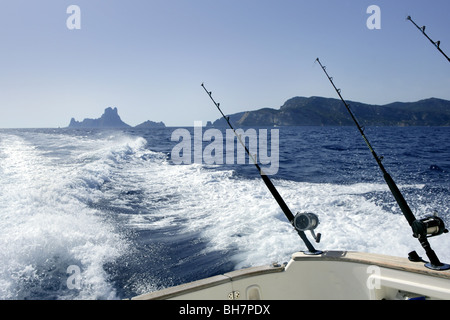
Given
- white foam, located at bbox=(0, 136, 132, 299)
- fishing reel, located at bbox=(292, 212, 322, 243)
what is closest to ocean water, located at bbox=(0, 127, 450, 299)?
white foam, located at bbox=(0, 136, 132, 299)

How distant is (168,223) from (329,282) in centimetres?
563

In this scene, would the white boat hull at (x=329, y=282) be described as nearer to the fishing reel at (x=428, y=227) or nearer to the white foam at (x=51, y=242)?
the fishing reel at (x=428, y=227)

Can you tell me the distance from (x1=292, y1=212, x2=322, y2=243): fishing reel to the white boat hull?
228mm

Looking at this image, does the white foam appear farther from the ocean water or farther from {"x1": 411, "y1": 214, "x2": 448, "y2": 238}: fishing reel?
{"x1": 411, "y1": 214, "x2": 448, "y2": 238}: fishing reel

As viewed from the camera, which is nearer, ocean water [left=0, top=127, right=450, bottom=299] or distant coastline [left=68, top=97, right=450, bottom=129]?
ocean water [left=0, top=127, right=450, bottom=299]

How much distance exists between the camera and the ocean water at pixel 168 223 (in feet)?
16.4

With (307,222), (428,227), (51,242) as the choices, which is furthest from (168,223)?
(428,227)

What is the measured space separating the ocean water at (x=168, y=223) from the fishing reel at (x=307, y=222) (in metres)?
2.82

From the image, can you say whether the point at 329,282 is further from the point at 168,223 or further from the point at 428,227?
the point at 168,223

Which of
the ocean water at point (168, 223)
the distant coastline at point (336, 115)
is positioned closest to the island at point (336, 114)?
the distant coastline at point (336, 115)

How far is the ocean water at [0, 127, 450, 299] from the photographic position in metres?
5.00

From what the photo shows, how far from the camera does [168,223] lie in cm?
777
